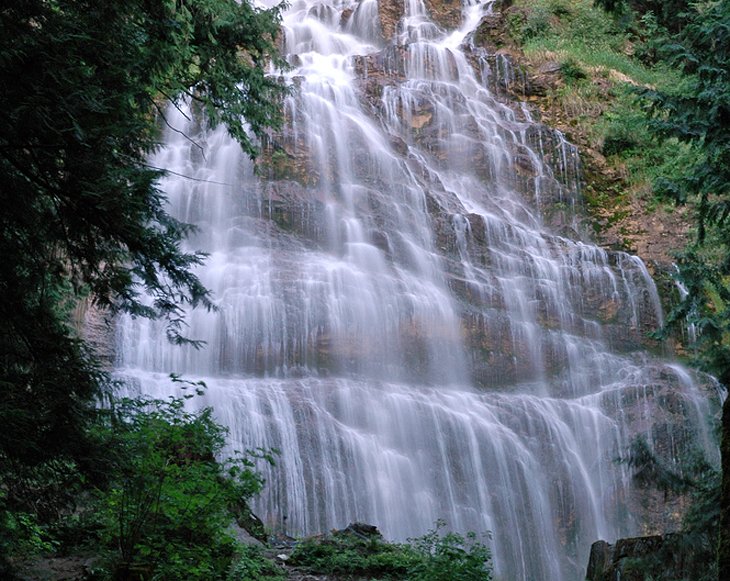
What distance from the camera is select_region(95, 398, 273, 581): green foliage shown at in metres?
5.32

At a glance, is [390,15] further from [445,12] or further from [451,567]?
[451,567]

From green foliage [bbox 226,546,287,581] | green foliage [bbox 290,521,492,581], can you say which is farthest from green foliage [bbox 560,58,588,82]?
green foliage [bbox 226,546,287,581]

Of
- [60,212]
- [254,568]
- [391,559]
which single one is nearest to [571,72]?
[391,559]

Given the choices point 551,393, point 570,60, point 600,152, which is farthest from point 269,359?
point 570,60

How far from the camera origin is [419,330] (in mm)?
16672

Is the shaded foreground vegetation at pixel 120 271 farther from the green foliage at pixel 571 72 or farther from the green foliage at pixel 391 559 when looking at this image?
the green foliage at pixel 571 72

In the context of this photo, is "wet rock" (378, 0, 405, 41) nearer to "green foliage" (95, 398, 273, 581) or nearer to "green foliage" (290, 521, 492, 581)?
"green foliage" (290, 521, 492, 581)

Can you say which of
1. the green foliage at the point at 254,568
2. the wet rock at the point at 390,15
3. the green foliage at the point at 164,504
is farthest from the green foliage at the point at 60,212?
the wet rock at the point at 390,15

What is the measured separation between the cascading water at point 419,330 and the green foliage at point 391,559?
3329 mm

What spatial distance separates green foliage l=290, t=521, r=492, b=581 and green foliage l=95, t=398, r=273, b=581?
2.21 meters

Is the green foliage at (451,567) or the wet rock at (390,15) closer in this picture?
the green foliage at (451,567)

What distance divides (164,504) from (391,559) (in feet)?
12.2

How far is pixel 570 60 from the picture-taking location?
2531cm

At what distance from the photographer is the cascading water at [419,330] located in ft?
44.9
